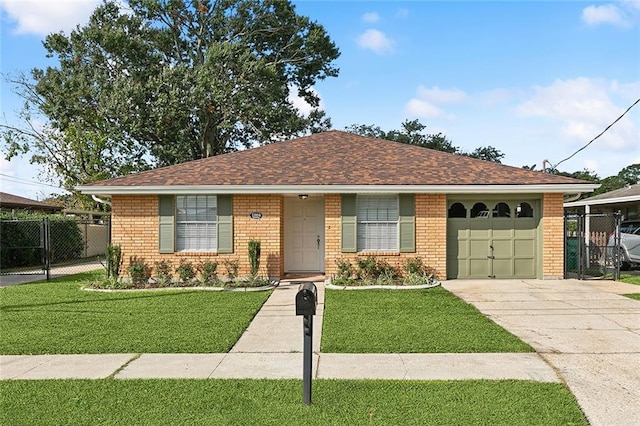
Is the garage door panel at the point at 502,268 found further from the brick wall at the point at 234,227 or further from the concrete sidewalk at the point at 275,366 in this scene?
the concrete sidewalk at the point at 275,366

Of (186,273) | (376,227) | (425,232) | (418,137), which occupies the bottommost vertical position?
(186,273)

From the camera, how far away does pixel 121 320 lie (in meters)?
7.59

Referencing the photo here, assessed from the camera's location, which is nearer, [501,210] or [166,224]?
[166,224]

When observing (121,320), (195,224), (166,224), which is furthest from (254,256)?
(121,320)

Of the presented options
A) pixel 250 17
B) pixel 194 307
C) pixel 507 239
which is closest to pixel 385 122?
pixel 250 17

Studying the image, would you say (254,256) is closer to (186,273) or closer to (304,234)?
(186,273)

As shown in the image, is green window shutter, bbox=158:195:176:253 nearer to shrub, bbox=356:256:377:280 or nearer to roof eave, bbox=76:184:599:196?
roof eave, bbox=76:184:599:196

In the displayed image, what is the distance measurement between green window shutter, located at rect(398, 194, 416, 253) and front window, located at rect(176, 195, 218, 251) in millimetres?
4989

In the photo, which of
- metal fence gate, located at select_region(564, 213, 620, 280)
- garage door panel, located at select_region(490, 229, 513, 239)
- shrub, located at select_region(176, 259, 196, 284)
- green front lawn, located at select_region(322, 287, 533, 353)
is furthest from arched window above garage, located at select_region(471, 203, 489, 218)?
shrub, located at select_region(176, 259, 196, 284)

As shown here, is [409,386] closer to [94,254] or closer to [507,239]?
[507,239]

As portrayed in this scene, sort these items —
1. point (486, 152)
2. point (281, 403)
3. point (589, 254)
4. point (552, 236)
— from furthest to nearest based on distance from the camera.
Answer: point (486, 152), point (589, 254), point (552, 236), point (281, 403)

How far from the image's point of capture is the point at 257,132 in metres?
26.0

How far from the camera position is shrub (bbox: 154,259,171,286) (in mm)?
11602

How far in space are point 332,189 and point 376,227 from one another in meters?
1.60
